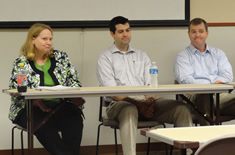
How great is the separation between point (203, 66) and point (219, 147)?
3.12 meters

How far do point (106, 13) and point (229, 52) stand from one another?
1.40m

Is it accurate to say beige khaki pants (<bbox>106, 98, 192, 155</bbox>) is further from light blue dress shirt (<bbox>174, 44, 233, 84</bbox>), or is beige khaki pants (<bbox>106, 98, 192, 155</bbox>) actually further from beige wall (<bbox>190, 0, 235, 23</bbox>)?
beige wall (<bbox>190, 0, 235, 23</bbox>)

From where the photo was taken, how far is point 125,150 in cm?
376

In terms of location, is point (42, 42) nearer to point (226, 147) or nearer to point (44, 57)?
point (44, 57)

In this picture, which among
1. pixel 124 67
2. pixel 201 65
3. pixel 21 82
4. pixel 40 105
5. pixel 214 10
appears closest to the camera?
pixel 21 82

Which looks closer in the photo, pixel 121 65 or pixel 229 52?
pixel 121 65

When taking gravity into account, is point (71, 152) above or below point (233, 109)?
below

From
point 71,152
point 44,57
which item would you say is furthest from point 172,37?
point 71,152

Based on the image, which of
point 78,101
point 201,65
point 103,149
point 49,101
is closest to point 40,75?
point 49,101

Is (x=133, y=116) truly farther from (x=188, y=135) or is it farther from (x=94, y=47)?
(x=188, y=135)

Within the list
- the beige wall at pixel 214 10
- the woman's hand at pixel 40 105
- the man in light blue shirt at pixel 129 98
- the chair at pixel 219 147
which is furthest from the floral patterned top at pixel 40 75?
the chair at pixel 219 147

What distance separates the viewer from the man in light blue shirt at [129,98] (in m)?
3.87

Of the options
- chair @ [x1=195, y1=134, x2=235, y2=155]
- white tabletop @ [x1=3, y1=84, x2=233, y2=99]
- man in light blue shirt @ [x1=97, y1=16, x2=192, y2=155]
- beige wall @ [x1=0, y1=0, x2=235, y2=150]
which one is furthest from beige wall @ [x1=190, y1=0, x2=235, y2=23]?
chair @ [x1=195, y1=134, x2=235, y2=155]

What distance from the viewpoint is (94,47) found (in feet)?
15.8
